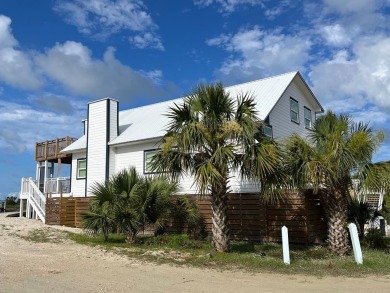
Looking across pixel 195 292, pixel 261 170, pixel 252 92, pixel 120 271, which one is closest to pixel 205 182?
pixel 261 170

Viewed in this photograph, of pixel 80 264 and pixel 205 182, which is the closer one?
pixel 80 264

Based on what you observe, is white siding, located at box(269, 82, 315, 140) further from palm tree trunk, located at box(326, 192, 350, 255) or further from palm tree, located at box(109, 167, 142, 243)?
palm tree, located at box(109, 167, 142, 243)

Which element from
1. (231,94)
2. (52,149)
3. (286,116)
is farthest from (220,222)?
(52,149)

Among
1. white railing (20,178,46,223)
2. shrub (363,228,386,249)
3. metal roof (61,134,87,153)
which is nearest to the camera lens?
shrub (363,228,386,249)

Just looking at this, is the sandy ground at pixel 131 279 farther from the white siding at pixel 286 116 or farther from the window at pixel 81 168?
the window at pixel 81 168

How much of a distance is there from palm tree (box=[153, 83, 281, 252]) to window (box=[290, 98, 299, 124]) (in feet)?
32.6

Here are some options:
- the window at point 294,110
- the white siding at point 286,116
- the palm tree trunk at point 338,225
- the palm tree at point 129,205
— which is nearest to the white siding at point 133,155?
the palm tree at point 129,205

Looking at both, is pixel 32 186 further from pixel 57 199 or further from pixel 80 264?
pixel 80 264

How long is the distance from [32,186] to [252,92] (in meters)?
14.8

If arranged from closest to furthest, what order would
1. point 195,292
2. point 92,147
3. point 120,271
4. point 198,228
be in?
point 195,292, point 120,271, point 198,228, point 92,147

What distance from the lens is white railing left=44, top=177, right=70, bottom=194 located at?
2667cm

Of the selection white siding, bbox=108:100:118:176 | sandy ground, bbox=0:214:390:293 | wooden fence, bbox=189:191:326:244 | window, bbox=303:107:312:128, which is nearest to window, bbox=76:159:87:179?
white siding, bbox=108:100:118:176

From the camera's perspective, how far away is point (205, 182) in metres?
12.4

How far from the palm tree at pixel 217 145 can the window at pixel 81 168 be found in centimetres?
1298
